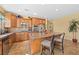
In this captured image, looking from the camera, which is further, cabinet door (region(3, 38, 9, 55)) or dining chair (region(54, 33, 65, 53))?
dining chair (region(54, 33, 65, 53))

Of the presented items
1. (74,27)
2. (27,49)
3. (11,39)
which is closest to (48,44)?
(27,49)

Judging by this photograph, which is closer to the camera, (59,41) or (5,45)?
(5,45)

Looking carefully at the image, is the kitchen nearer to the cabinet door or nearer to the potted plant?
the cabinet door

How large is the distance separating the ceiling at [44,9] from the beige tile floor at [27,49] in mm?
509

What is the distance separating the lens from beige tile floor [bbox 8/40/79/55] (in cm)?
226

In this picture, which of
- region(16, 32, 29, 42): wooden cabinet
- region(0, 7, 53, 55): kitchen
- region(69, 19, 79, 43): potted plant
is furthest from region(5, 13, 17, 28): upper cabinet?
region(69, 19, 79, 43): potted plant

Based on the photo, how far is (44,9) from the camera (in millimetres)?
2314

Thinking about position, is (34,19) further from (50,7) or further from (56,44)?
(56,44)

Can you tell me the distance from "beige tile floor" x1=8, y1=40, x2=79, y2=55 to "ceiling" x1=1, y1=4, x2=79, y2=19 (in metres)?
0.51

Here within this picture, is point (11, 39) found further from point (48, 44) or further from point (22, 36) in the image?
point (48, 44)

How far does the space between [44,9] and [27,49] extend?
2.48 ft

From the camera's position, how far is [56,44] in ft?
7.79
